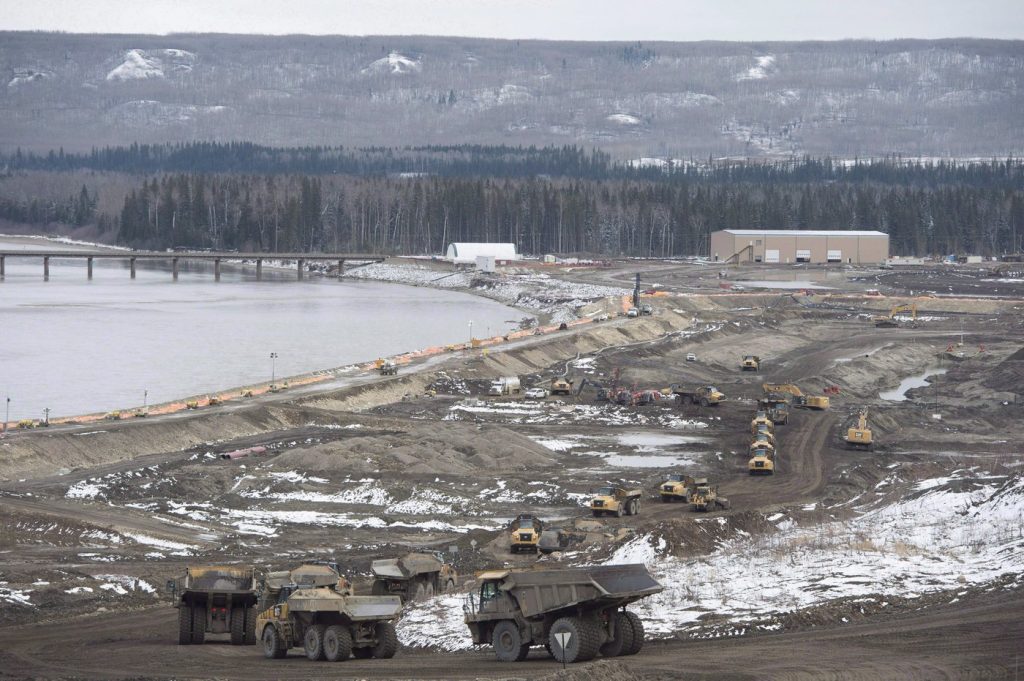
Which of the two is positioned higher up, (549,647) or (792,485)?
(549,647)

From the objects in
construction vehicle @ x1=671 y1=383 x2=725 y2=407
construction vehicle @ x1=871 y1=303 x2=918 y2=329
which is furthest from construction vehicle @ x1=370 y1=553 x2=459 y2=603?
construction vehicle @ x1=871 y1=303 x2=918 y2=329

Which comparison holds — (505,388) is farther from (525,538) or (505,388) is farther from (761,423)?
(525,538)

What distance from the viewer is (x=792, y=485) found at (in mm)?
50312

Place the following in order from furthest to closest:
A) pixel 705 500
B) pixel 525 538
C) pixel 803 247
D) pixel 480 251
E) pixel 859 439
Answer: pixel 480 251
pixel 803 247
pixel 859 439
pixel 705 500
pixel 525 538

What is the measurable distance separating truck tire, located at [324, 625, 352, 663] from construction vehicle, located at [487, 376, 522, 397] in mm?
49680

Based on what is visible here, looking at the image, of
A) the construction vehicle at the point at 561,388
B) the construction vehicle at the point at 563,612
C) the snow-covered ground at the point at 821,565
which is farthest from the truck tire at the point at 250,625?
the construction vehicle at the point at 561,388

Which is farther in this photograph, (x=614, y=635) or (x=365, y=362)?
(x=365, y=362)

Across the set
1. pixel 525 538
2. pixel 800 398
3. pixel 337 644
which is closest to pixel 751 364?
pixel 800 398

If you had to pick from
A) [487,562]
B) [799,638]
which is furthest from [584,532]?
[799,638]

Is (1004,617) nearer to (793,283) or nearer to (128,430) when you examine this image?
(128,430)

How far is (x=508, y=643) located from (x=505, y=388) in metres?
50.6

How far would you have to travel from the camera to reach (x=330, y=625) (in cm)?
2592

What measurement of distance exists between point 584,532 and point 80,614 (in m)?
14.5

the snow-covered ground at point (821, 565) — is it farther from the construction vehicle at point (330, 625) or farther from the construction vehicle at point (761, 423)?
the construction vehicle at point (761, 423)
